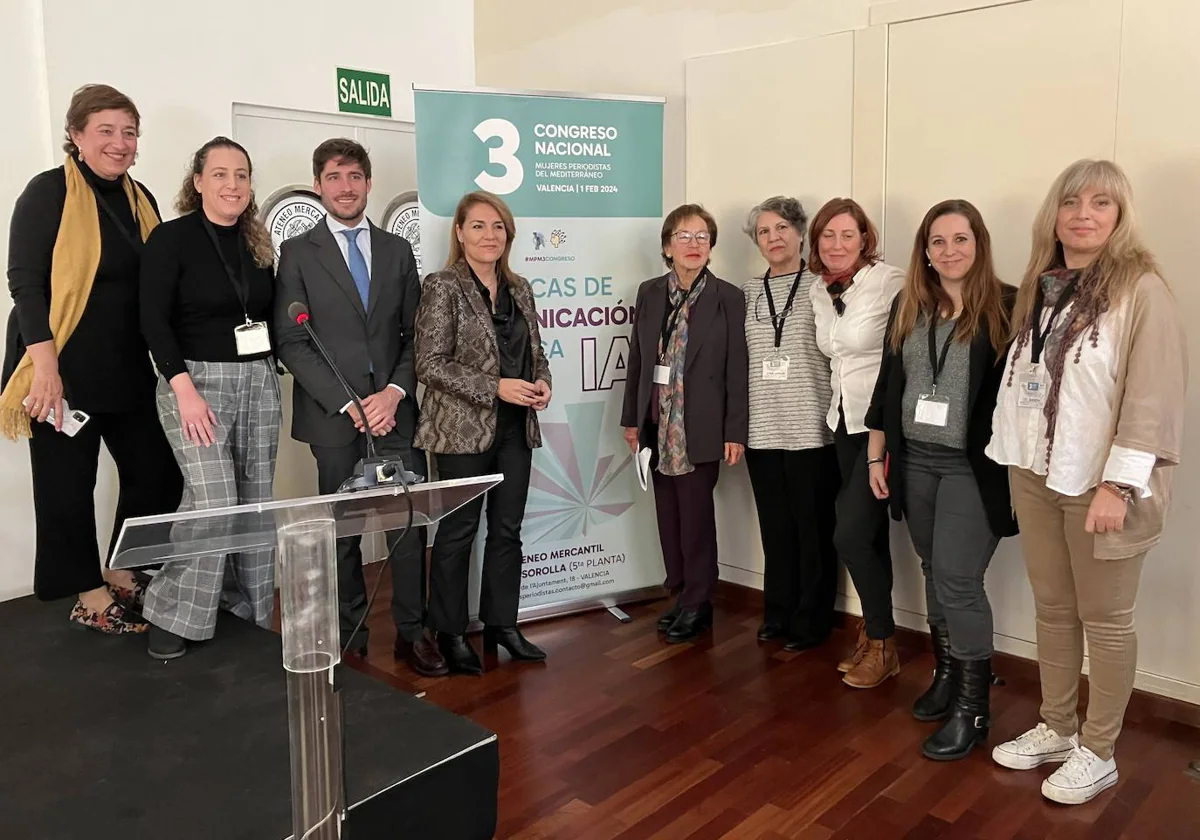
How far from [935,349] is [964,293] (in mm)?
177

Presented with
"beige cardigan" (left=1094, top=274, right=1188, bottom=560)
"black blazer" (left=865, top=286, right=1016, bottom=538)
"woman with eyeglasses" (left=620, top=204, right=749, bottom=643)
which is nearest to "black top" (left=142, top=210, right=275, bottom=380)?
"woman with eyeglasses" (left=620, top=204, right=749, bottom=643)

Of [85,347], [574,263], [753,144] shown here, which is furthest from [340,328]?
[753,144]

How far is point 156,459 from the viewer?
113 inches

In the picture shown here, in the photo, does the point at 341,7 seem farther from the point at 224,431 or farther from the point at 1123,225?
the point at 1123,225

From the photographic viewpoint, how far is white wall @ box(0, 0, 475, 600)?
10.9ft

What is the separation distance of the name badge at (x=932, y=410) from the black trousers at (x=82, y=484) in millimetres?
2294

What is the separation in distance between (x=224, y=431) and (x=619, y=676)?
156cm

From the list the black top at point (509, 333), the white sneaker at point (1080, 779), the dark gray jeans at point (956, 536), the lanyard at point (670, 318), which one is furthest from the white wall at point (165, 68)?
the white sneaker at point (1080, 779)

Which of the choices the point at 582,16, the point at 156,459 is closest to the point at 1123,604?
the point at 156,459

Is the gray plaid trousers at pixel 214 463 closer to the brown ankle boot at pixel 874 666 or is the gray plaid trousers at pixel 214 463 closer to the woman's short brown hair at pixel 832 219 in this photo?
the woman's short brown hair at pixel 832 219

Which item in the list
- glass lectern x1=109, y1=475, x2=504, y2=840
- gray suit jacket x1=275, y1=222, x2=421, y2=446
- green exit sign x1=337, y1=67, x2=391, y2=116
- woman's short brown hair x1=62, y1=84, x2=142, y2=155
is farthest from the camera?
green exit sign x1=337, y1=67, x2=391, y2=116

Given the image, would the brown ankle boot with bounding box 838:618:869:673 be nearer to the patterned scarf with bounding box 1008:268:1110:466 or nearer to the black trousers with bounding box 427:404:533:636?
the patterned scarf with bounding box 1008:268:1110:466

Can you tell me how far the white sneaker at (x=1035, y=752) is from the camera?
260 centimetres

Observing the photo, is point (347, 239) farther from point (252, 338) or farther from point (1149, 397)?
point (1149, 397)
